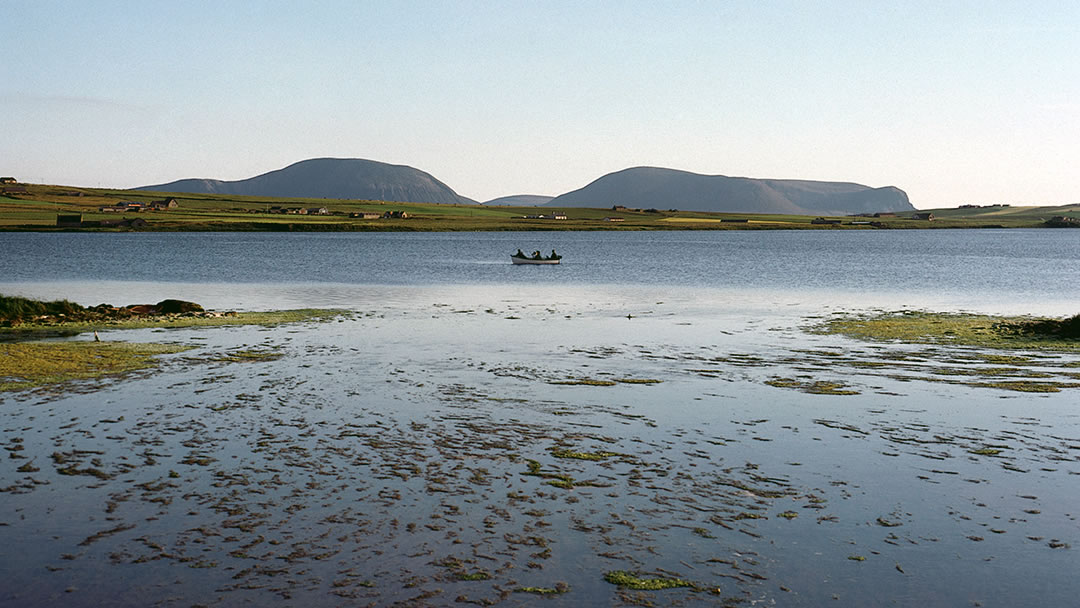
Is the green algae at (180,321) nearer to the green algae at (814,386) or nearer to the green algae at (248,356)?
the green algae at (248,356)

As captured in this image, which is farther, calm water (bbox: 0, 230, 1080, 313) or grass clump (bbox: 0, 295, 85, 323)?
calm water (bbox: 0, 230, 1080, 313)

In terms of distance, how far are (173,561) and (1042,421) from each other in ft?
58.2

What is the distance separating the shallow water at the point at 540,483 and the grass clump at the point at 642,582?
0.15 meters

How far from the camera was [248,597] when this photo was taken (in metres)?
10.4

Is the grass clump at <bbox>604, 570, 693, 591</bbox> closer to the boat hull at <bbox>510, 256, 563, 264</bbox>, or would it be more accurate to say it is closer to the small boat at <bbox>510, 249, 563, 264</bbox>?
the small boat at <bbox>510, 249, 563, 264</bbox>

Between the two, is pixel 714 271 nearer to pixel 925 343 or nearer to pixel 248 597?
pixel 925 343

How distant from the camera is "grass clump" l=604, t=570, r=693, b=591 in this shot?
35.6 ft

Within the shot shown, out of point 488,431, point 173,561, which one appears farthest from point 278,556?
point 488,431

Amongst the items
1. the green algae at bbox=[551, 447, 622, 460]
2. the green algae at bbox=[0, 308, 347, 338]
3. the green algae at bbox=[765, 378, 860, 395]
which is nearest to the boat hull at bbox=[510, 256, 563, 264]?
the green algae at bbox=[0, 308, 347, 338]

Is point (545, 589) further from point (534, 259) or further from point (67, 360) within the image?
point (534, 259)

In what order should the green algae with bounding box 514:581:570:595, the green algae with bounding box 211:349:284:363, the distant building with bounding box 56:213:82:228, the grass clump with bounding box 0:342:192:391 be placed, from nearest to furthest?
the green algae with bounding box 514:581:570:595, the grass clump with bounding box 0:342:192:391, the green algae with bounding box 211:349:284:363, the distant building with bounding box 56:213:82:228

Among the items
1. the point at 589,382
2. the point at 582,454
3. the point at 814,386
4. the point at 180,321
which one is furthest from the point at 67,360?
the point at 814,386

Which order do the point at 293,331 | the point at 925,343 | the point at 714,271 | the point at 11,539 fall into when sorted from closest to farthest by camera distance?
the point at 11,539 → the point at 925,343 → the point at 293,331 → the point at 714,271

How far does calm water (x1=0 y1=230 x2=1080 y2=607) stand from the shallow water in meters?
0.06
